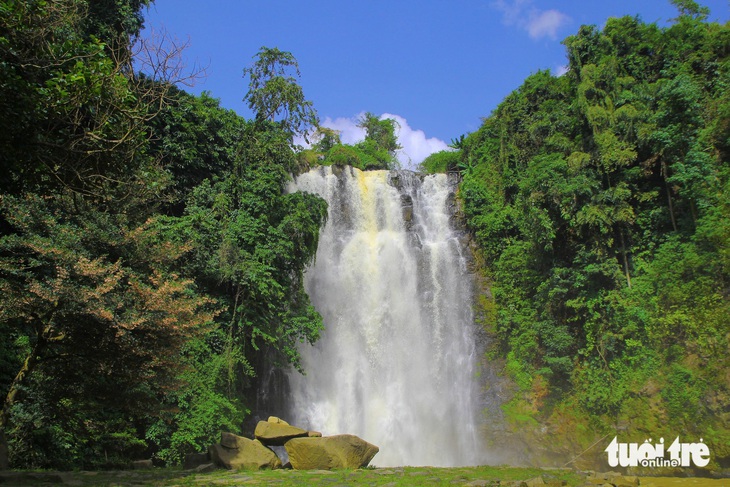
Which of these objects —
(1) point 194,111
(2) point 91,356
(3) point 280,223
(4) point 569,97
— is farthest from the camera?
(4) point 569,97

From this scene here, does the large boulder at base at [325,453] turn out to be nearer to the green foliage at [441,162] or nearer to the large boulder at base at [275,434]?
the large boulder at base at [275,434]

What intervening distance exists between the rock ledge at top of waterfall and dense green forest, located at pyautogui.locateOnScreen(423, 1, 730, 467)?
8.96 meters

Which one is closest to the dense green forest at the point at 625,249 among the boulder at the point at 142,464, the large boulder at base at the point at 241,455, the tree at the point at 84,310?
the large boulder at base at the point at 241,455

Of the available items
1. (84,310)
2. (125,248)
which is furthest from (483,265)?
(84,310)

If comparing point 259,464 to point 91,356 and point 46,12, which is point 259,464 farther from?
point 46,12

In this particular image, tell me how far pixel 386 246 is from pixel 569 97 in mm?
11110

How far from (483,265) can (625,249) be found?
6.42m

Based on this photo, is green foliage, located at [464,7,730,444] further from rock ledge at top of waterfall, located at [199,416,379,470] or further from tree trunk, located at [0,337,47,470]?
tree trunk, located at [0,337,47,470]

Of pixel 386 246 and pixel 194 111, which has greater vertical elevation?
pixel 194 111

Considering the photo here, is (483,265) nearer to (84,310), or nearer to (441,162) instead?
(441,162)

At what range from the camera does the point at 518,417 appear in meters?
19.7

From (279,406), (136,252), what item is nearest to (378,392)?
(279,406)

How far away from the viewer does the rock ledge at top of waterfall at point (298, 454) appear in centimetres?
1272

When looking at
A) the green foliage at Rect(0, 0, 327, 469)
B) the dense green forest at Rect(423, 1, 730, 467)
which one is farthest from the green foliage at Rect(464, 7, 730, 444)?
the green foliage at Rect(0, 0, 327, 469)
